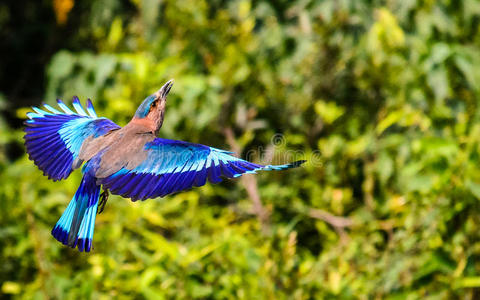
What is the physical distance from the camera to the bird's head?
2.10 m

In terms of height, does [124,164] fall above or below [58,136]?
below

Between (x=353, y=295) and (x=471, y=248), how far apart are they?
1.84ft

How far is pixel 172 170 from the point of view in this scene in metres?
1.88

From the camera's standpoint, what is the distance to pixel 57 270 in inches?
121

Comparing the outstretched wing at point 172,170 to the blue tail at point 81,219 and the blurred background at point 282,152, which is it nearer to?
the blue tail at point 81,219

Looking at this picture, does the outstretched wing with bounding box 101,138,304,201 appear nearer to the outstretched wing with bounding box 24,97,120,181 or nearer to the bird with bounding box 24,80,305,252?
the bird with bounding box 24,80,305,252

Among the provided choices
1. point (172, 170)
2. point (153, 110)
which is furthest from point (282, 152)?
point (172, 170)

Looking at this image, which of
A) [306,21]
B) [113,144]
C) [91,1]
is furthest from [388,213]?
[91,1]

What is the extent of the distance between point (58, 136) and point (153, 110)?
36 centimetres

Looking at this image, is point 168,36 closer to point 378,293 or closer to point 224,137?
point 224,137

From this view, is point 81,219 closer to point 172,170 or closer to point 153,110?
point 172,170

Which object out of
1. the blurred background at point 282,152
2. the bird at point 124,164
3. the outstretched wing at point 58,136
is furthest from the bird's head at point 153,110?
the blurred background at point 282,152

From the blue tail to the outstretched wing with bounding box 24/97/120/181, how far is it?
82mm

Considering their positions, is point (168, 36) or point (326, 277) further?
point (168, 36)
